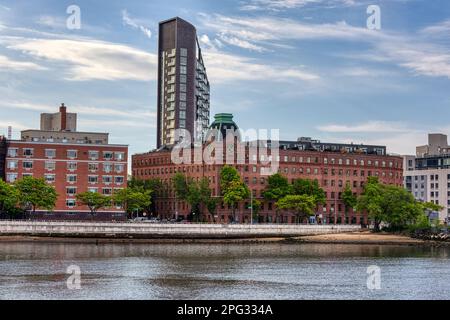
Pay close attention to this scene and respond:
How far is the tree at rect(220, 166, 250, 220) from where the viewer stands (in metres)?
178

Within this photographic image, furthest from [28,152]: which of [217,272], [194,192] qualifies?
[217,272]

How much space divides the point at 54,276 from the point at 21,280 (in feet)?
16.0

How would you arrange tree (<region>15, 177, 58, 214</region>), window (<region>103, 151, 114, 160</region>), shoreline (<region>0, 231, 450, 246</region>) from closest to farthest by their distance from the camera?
shoreline (<region>0, 231, 450, 246</region>)
tree (<region>15, 177, 58, 214</region>)
window (<region>103, 151, 114, 160</region>)

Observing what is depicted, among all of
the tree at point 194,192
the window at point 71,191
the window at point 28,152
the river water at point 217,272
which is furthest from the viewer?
the tree at point 194,192

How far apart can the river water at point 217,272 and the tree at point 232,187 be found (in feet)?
147

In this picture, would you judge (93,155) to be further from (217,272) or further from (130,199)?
(217,272)

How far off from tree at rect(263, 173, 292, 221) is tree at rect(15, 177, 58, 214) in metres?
47.0

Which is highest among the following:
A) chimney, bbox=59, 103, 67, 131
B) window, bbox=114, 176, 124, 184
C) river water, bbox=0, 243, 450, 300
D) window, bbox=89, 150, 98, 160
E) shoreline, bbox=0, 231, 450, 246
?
chimney, bbox=59, 103, 67, 131

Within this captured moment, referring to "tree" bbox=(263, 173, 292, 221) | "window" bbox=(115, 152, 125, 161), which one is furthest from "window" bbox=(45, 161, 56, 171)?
"tree" bbox=(263, 173, 292, 221)

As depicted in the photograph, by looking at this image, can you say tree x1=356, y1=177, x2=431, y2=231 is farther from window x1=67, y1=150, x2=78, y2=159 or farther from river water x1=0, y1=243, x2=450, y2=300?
window x1=67, y1=150, x2=78, y2=159

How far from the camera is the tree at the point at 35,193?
513 feet

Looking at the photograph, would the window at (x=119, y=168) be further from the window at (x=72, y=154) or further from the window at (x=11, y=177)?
the window at (x=11, y=177)

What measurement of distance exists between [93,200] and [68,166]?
9275 mm

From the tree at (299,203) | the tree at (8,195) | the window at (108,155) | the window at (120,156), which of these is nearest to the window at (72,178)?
the window at (108,155)
